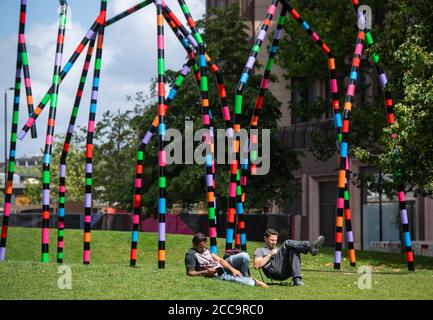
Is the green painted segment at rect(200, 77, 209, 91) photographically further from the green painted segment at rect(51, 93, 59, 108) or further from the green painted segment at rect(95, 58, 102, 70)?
the green painted segment at rect(51, 93, 59, 108)

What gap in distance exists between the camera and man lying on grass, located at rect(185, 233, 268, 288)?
14.5 metres

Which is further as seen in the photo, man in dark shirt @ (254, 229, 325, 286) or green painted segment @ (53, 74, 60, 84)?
green painted segment @ (53, 74, 60, 84)

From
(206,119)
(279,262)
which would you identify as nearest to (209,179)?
(206,119)

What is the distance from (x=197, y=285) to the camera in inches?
543

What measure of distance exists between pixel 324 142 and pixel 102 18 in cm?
1580

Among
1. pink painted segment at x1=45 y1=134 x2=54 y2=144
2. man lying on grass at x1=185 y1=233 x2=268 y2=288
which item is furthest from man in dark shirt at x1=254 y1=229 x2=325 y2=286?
pink painted segment at x1=45 y1=134 x2=54 y2=144

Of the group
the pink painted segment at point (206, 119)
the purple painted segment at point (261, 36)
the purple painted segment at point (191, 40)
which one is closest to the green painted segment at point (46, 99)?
the purple painted segment at point (191, 40)

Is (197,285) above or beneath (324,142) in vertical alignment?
beneath

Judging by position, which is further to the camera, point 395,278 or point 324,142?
point 324,142

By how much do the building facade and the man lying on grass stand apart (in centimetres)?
2199

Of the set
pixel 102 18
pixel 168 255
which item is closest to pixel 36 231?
pixel 168 255

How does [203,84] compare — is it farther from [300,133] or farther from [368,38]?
[300,133]
